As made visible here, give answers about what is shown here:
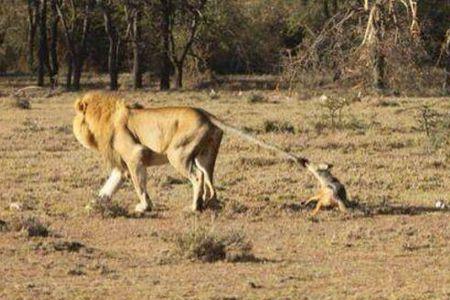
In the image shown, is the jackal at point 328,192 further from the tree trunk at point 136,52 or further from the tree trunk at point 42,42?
the tree trunk at point 42,42

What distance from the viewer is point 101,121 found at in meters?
14.3

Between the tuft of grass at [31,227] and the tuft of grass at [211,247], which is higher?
the tuft of grass at [211,247]

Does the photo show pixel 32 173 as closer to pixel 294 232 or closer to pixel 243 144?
pixel 243 144

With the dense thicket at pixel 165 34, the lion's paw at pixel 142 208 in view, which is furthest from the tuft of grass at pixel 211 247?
the dense thicket at pixel 165 34

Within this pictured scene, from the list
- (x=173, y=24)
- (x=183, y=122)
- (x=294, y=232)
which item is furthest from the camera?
(x=173, y=24)

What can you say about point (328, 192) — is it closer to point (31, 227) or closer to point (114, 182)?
point (114, 182)

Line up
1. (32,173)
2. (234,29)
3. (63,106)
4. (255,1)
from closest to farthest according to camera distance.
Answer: (32,173), (63,106), (234,29), (255,1)

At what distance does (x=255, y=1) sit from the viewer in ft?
213

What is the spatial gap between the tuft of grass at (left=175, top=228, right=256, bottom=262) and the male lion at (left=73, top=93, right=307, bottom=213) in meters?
2.50

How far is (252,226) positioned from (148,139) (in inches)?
74.6

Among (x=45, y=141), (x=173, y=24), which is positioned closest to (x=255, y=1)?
(x=173, y=24)

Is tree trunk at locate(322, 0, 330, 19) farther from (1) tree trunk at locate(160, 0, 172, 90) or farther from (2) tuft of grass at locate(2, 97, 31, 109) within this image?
(2) tuft of grass at locate(2, 97, 31, 109)

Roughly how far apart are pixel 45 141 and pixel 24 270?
12.3 meters

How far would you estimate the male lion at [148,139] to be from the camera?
1366cm
